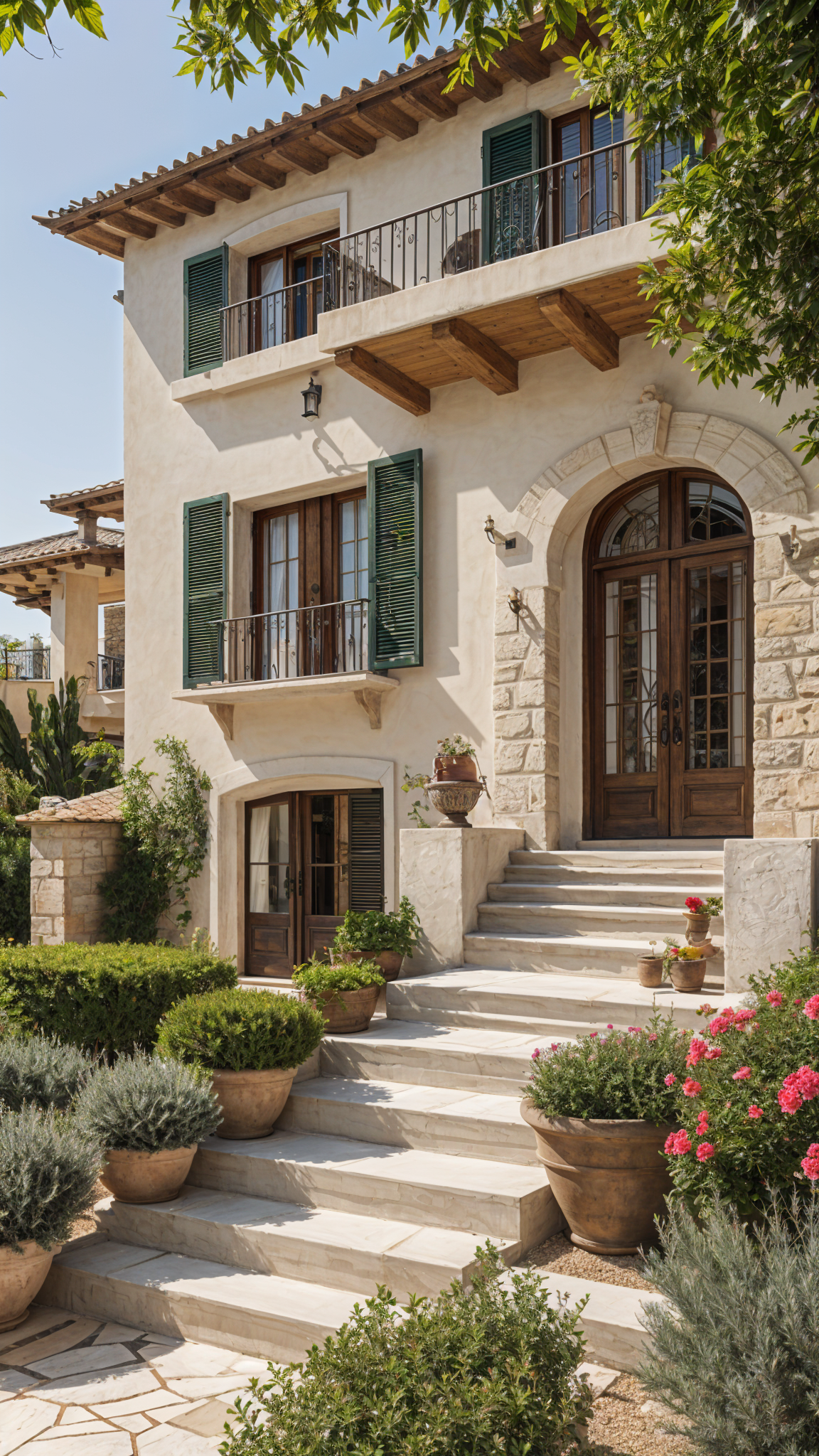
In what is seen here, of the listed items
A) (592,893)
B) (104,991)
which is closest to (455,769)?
(592,893)

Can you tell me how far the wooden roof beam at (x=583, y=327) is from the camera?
8.07 metres

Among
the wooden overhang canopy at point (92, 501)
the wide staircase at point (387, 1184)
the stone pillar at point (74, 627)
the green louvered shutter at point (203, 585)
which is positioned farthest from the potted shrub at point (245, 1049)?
the stone pillar at point (74, 627)

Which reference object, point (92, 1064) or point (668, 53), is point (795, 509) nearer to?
point (668, 53)

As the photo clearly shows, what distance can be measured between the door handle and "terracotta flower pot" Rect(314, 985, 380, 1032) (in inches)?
140

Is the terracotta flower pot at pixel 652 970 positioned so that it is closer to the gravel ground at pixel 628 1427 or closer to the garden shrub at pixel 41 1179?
the gravel ground at pixel 628 1427

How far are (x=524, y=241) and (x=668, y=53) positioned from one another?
15.4 feet

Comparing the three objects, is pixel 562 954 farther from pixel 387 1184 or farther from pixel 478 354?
pixel 478 354

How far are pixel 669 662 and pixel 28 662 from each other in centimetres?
1776

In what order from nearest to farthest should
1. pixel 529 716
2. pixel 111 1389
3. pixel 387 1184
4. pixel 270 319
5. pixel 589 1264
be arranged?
pixel 111 1389 < pixel 589 1264 < pixel 387 1184 < pixel 529 716 < pixel 270 319

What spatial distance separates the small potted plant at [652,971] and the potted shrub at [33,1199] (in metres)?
3.26

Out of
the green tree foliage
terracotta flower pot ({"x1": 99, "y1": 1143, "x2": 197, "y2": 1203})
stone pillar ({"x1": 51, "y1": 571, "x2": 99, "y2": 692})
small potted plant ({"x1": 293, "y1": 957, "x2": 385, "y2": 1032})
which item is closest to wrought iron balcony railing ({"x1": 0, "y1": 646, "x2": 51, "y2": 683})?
stone pillar ({"x1": 51, "y1": 571, "x2": 99, "y2": 692})

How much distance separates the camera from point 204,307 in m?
11.8

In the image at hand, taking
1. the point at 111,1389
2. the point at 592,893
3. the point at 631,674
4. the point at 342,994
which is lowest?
the point at 111,1389

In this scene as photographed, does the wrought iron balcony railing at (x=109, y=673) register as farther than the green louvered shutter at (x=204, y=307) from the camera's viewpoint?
Yes
